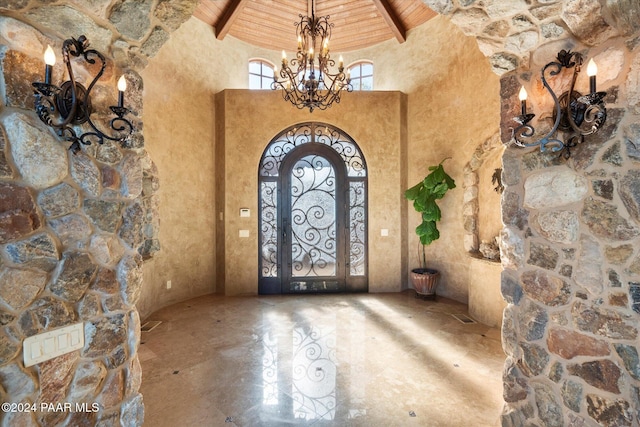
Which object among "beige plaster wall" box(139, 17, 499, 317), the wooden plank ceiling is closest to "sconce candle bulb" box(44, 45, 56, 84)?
"beige plaster wall" box(139, 17, 499, 317)

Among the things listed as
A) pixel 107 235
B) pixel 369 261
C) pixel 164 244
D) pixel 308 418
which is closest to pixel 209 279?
pixel 164 244

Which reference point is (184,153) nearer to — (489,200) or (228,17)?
(228,17)

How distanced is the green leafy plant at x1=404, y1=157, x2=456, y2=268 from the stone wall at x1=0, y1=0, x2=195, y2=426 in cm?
372

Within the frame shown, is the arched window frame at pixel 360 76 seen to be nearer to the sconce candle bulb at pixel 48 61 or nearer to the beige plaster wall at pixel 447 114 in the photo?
the beige plaster wall at pixel 447 114

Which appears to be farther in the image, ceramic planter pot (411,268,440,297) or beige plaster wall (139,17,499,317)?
ceramic planter pot (411,268,440,297)

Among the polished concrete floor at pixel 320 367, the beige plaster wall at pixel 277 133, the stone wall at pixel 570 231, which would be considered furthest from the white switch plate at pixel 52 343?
the beige plaster wall at pixel 277 133

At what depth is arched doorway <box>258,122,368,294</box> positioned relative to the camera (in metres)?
5.00

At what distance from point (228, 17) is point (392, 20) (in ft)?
9.16

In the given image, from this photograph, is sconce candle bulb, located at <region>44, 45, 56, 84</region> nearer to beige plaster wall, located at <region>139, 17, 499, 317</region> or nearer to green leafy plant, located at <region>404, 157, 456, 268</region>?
beige plaster wall, located at <region>139, 17, 499, 317</region>

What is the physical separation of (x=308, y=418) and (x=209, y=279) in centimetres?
349

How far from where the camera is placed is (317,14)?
214 inches

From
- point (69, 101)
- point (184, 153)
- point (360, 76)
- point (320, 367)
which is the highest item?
point (360, 76)

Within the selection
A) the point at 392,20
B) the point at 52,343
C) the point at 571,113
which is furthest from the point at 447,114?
the point at 52,343

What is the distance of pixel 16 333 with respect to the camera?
1.10m
